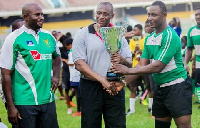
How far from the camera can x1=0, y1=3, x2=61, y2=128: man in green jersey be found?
4492 millimetres

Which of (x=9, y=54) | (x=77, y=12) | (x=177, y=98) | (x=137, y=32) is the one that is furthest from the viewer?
(x=77, y=12)

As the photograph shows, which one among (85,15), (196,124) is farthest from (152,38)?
(85,15)

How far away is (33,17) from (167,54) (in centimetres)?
174

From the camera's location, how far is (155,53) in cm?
520

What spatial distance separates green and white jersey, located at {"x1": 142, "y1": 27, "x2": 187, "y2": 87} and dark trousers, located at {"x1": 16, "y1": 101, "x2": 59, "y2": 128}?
1.50 meters

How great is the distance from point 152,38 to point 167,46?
0.32m

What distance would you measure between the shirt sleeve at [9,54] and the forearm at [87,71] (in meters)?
0.82

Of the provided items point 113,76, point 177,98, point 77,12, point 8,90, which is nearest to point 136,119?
point 177,98

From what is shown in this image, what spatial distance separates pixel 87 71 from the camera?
4.82m

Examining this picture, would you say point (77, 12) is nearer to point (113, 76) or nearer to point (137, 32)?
point (137, 32)

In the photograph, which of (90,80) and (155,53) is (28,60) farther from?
(155,53)

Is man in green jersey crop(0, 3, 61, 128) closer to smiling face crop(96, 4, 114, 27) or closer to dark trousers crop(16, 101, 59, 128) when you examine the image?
dark trousers crop(16, 101, 59, 128)

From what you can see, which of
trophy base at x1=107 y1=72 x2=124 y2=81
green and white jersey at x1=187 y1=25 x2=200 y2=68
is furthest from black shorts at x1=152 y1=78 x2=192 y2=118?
green and white jersey at x1=187 y1=25 x2=200 y2=68

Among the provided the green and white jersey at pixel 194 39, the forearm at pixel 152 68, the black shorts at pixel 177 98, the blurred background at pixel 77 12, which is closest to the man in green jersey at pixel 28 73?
the forearm at pixel 152 68
